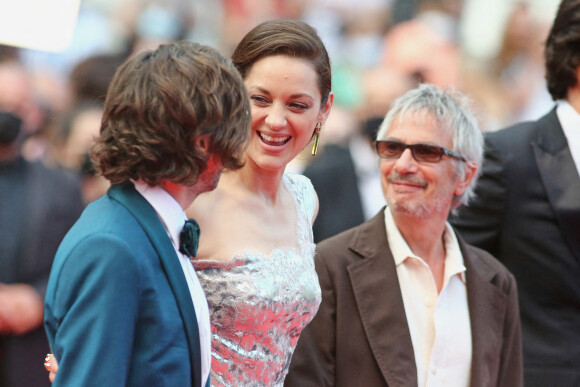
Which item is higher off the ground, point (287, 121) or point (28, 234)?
point (287, 121)

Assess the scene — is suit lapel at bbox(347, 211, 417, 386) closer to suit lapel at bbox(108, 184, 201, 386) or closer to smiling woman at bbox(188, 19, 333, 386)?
smiling woman at bbox(188, 19, 333, 386)

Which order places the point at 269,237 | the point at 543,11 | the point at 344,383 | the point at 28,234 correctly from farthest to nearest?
1. the point at 543,11
2. the point at 28,234
3. the point at 344,383
4. the point at 269,237

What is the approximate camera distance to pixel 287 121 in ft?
9.27

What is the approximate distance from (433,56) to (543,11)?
148 cm

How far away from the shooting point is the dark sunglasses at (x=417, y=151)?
3.46 m

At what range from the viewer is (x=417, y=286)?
334 cm

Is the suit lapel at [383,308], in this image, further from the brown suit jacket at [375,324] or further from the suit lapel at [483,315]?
the suit lapel at [483,315]

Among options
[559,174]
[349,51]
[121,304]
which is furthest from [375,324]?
[349,51]

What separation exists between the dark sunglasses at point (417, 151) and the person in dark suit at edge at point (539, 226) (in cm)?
49

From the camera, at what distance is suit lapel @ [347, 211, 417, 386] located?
122 inches

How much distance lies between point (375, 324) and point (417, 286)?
285mm

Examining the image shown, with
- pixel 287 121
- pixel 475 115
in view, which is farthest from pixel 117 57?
pixel 287 121

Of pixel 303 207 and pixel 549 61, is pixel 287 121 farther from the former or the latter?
pixel 549 61

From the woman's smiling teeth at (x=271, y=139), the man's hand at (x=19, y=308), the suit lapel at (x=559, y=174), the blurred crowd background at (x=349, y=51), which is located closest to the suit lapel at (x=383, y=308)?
the woman's smiling teeth at (x=271, y=139)
